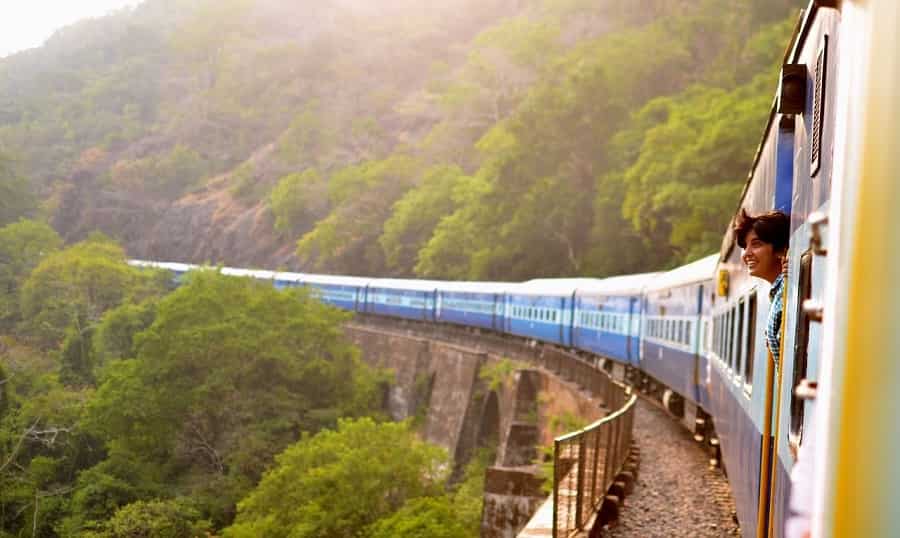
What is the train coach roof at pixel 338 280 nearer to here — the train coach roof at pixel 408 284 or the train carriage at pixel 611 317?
the train coach roof at pixel 408 284

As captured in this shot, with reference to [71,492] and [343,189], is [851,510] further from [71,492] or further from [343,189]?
[343,189]

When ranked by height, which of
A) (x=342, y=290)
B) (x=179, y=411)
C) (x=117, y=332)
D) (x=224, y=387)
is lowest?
(x=179, y=411)

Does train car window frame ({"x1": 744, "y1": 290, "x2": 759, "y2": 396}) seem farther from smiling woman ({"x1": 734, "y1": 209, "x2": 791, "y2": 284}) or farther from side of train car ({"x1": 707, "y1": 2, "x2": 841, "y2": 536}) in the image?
smiling woman ({"x1": 734, "y1": 209, "x2": 791, "y2": 284})

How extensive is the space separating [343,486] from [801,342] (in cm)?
1671

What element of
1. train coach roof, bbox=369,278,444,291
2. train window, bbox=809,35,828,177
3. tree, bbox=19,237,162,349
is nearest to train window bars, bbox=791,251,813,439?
train window, bbox=809,35,828,177

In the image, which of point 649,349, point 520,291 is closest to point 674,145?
point 520,291

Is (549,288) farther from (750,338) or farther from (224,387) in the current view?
(750,338)

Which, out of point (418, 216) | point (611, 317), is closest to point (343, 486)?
point (611, 317)

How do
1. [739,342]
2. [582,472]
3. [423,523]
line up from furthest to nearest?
[423,523] < [582,472] < [739,342]

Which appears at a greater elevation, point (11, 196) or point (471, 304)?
point (11, 196)

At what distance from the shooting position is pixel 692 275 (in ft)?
45.5

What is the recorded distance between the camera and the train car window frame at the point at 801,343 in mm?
2398

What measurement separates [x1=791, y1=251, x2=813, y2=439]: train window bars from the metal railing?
358cm

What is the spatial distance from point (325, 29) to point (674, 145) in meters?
80.6
